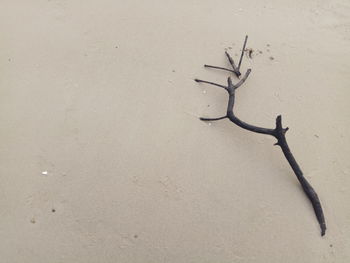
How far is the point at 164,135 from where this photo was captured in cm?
164

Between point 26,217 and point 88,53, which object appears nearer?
point 26,217

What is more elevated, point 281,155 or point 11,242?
point 281,155

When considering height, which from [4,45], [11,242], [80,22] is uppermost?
[80,22]

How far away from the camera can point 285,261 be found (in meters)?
1.39

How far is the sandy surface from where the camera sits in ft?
4.59

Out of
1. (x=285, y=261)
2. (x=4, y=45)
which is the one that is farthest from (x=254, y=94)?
(x=4, y=45)

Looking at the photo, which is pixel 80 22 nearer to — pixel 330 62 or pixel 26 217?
pixel 26 217

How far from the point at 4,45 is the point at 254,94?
129cm

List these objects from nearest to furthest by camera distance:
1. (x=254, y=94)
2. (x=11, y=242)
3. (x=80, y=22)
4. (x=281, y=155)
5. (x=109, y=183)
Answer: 1. (x=11, y=242)
2. (x=109, y=183)
3. (x=281, y=155)
4. (x=254, y=94)
5. (x=80, y=22)

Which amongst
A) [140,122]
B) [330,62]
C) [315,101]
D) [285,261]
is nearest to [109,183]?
[140,122]

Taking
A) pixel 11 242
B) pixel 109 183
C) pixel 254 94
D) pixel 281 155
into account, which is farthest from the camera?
pixel 254 94

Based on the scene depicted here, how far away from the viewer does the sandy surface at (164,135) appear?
1.40 meters

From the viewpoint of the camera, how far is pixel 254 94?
1.82 m

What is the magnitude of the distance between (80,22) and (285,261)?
1554mm
